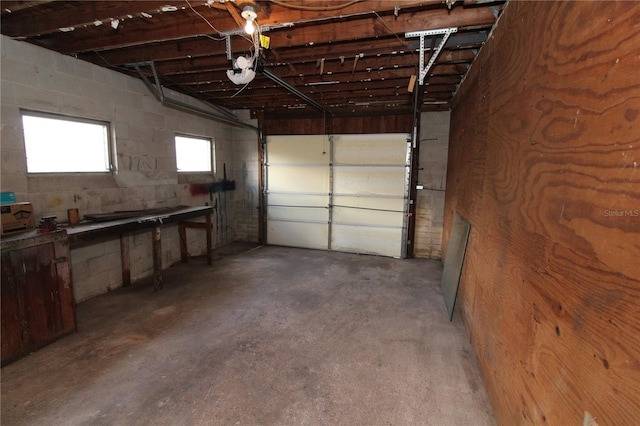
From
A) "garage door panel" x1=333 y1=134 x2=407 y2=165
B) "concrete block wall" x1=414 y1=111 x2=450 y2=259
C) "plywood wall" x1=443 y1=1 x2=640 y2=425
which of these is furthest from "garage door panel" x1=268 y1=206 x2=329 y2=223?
"plywood wall" x1=443 y1=1 x2=640 y2=425

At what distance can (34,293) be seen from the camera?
2281 mm

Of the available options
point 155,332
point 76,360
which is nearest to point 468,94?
point 155,332

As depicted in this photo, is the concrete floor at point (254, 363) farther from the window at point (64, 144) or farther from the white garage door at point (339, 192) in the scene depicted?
the white garage door at point (339, 192)

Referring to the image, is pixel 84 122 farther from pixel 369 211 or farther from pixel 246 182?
pixel 369 211

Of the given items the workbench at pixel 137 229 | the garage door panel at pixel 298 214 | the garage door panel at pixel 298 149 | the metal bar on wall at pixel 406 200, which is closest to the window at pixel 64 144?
the workbench at pixel 137 229

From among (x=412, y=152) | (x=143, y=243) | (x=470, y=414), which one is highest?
(x=412, y=152)

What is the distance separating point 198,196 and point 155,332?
2826 millimetres

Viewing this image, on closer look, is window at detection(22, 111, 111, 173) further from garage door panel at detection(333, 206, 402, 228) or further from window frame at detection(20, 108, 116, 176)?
garage door panel at detection(333, 206, 402, 228)

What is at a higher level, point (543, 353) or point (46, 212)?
point (46, 212)

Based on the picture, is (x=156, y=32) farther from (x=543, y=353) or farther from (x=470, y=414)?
(x=470, y=414)

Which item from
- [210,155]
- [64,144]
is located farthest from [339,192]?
[64,144]

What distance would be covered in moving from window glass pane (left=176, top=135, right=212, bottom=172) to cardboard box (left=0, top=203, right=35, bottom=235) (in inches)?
93.0

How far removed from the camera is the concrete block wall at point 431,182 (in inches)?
196

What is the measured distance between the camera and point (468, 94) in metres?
3.23
